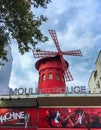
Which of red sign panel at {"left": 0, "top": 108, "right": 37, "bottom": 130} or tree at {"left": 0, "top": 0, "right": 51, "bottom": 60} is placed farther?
red sign panel at {"left": 0, "top": 108, "right": 37, "bottom": 130}

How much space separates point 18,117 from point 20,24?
14.6 meters

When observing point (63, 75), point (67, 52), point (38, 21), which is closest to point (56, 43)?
point (67, 52)

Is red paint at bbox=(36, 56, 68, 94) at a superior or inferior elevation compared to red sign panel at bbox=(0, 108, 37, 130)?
superior

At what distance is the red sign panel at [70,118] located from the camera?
22828mm

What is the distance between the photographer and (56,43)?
3334 cm

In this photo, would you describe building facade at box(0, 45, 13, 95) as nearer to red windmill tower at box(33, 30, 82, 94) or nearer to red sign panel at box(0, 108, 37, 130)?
red windmill tower at box(33, 30, 82, 94)

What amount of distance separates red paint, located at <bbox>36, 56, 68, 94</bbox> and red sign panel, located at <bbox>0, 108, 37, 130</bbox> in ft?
16.9

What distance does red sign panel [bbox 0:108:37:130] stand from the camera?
23172 millimetres

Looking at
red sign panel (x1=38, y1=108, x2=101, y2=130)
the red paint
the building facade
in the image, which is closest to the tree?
red sign panel (x1=38, y1=108, x2=101, y2=130)

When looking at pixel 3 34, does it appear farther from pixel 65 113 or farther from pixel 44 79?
pixel 44 79

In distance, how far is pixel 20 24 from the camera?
10664 mm

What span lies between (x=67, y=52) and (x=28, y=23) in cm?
2212

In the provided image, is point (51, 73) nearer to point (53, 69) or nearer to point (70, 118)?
point (53, 69)

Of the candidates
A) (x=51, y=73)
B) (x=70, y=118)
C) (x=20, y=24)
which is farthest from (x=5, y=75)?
(x=20, y=24)
